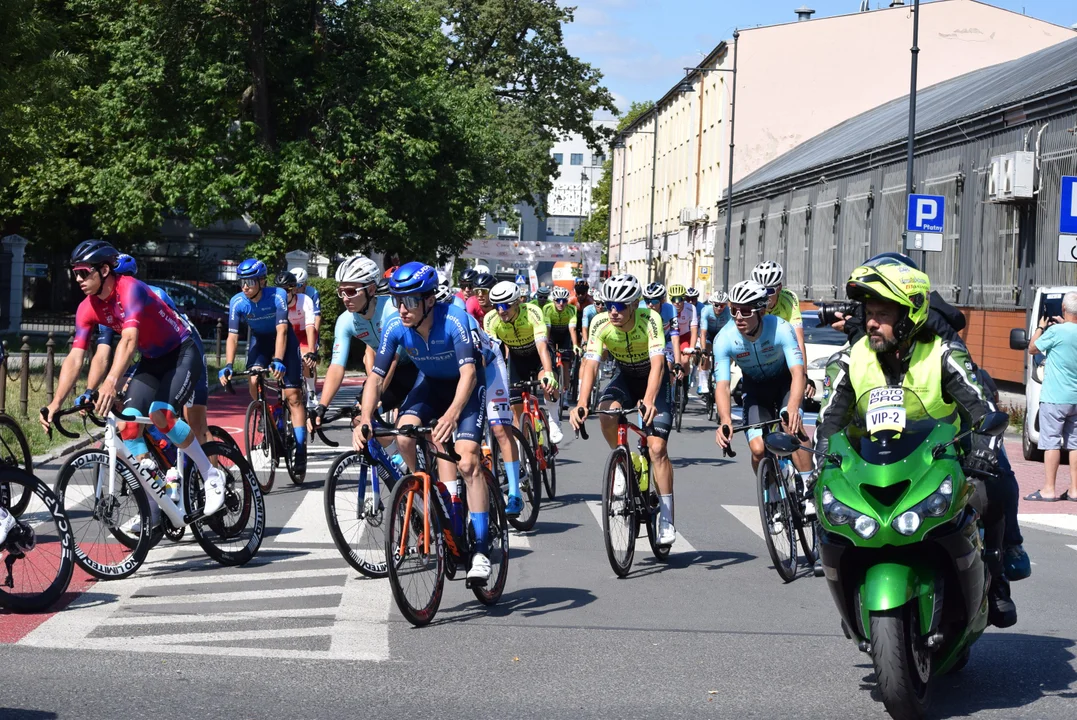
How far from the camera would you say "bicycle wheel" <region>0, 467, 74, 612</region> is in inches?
284

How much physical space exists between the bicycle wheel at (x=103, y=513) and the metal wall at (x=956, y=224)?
22106mm

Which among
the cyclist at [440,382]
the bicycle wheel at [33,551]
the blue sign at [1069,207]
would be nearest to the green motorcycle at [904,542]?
the cyclist at [440,382]

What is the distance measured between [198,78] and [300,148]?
9.57 ft

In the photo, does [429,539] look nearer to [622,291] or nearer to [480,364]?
[480,364]

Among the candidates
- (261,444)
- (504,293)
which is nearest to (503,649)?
(261,444)

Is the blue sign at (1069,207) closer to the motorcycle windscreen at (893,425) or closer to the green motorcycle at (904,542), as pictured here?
the motorcycle windscreen at (893,425)

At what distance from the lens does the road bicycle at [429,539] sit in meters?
6.94

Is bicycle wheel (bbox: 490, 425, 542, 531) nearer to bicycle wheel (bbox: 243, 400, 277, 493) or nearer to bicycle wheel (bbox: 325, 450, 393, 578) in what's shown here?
bicycle wheel (bbox: 325, 450, 393, 578)

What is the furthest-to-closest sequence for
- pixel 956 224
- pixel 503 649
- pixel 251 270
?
pixel 956 224 → pixel 251 270 → pixel 503 649

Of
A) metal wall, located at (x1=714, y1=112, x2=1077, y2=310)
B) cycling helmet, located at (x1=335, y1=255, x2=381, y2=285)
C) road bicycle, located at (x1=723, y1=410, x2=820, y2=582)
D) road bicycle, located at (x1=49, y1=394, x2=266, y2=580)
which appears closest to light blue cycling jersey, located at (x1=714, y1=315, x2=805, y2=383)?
road bicycle, located at (x1=723, y1=410, x2=820, y2=582)

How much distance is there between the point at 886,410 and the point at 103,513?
4.63 meters

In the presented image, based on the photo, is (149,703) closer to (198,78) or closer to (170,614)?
(170,614)

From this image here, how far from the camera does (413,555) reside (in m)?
7.05

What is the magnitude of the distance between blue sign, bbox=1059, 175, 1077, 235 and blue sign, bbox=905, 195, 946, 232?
9043mm
